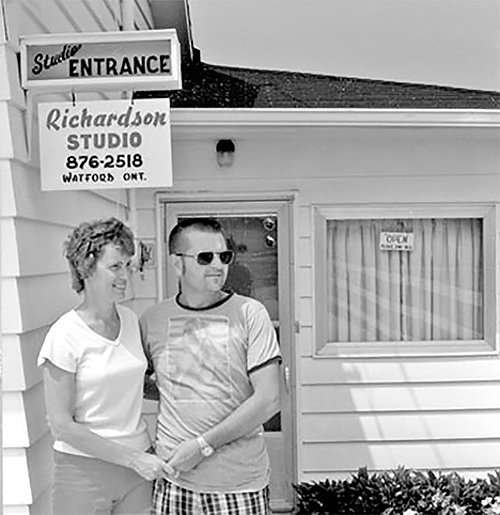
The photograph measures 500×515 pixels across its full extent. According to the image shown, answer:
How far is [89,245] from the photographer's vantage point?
2068mm

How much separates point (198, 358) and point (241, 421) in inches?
8.3

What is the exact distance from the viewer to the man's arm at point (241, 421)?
2100 millimetres

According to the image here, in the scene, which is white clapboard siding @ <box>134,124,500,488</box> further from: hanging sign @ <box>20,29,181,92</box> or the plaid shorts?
the plaid shorts

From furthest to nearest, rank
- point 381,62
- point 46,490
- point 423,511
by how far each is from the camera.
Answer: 1. point 381,62
2. point 423,511
3. point 46,490

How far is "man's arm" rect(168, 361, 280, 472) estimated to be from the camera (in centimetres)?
210

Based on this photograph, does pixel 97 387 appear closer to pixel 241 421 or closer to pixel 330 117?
pixel 241 421

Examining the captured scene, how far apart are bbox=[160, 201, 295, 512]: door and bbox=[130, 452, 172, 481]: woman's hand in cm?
177

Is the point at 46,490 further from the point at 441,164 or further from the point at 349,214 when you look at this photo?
the point at 441,164

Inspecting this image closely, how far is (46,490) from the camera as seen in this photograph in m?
2.22

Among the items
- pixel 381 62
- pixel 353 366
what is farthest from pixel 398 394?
pixel 381 62

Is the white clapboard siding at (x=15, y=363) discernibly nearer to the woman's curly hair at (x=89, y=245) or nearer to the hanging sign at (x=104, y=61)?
the woman's curly hair at (x=89, y=245)

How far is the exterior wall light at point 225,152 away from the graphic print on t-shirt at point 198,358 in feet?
5.70

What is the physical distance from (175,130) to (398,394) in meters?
1.74

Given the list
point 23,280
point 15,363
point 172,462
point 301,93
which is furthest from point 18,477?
point 301,93
